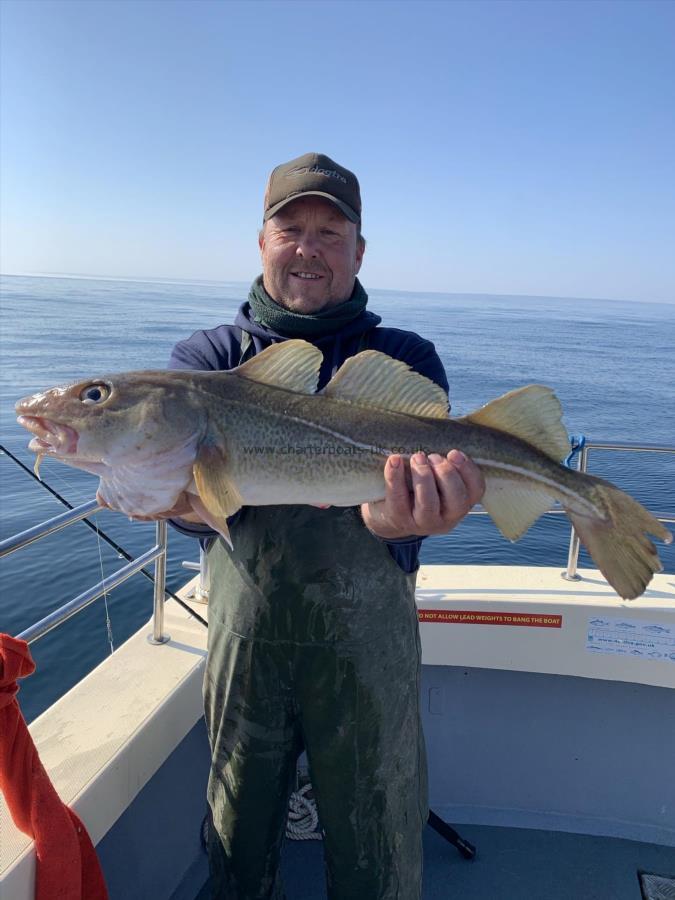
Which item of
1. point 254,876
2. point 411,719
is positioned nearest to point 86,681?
point 254,876

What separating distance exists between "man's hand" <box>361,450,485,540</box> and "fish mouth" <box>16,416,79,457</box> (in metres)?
1.29

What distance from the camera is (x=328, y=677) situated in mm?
2617

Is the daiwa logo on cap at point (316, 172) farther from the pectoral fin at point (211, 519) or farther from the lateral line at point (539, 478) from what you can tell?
the pectoral fin at point (211, 519)

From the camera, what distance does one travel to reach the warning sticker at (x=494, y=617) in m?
4.10

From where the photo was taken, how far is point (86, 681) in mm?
3330

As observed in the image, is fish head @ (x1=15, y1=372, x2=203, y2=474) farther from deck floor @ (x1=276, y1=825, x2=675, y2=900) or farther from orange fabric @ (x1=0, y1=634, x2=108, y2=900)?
deck floor @ (x1=276, y1=825, x2=675, y2=900)

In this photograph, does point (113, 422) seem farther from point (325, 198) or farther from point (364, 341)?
point (325, 198)

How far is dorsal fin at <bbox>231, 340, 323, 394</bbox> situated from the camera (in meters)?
2.57

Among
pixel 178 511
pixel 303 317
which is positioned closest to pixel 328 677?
pixel 178 511

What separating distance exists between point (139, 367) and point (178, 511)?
2424 cm

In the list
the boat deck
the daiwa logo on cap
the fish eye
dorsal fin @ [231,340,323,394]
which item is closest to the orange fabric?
the fish eye

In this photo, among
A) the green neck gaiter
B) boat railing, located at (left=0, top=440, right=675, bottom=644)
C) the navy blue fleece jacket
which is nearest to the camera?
boat railing, located at (left=0, top=440, right=675, bottom=644)

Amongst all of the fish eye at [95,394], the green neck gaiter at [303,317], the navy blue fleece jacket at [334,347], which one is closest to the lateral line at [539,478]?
the navy blue fleece jacket at [334,347]

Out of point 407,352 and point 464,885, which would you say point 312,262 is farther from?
point 464,885
